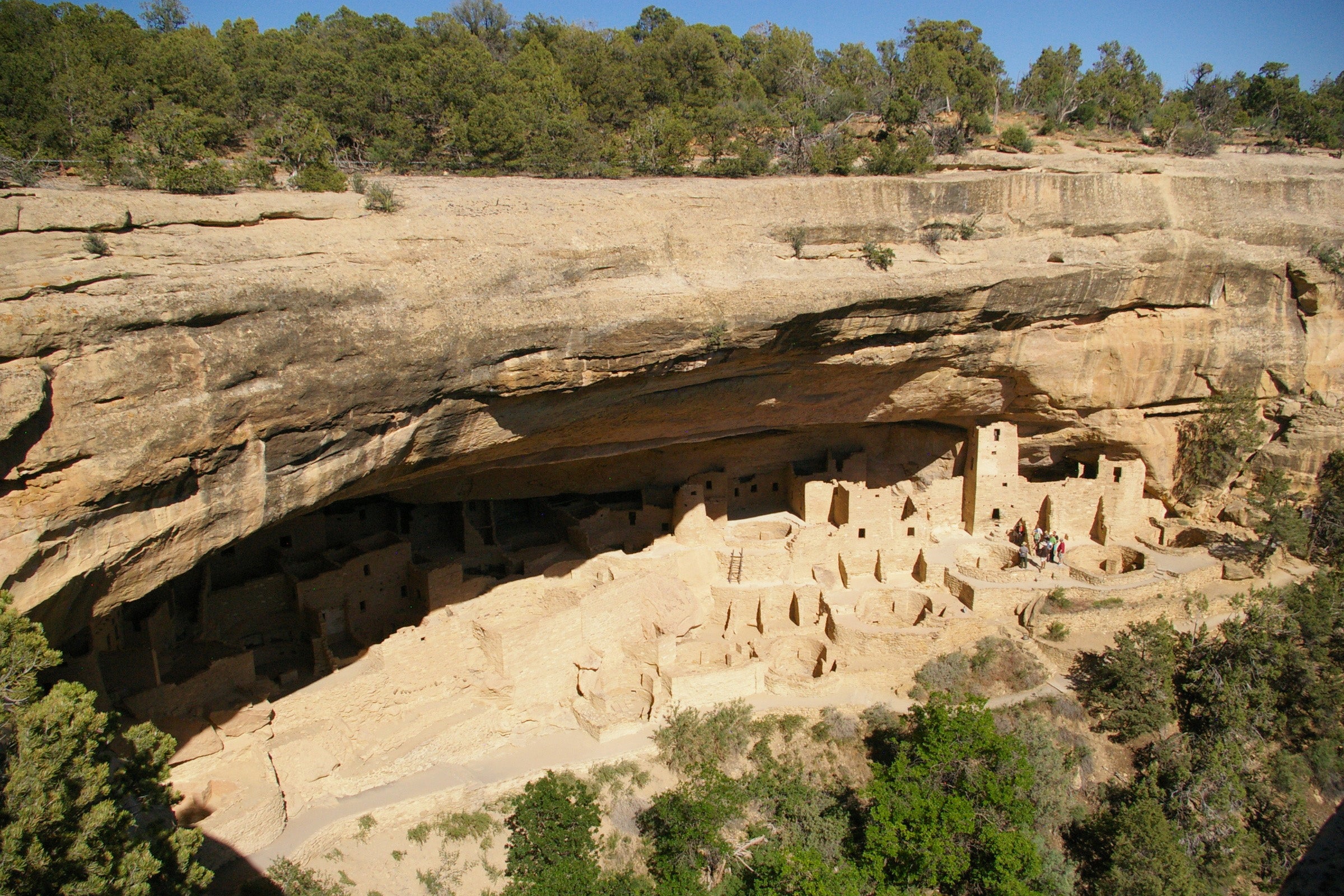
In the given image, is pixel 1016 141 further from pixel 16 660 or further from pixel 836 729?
pixel 16 660

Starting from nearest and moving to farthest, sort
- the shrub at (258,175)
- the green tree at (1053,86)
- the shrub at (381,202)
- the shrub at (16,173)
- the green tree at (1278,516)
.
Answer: the shrub at (16,173)
the shrub at (381,202)
the shrub at (258,175)
the green tree at (1278,516)
the green tree at (1053,86)

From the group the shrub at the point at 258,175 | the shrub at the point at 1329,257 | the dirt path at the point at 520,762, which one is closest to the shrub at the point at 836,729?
the dirt path at the point at 520,762

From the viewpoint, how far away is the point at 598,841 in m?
12.6

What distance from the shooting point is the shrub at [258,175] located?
12.3 metres

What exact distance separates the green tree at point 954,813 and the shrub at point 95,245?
39.7 ft

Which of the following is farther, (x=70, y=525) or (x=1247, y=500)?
(x=1247, y=500)

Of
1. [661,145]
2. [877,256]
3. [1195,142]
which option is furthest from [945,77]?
[877,256]

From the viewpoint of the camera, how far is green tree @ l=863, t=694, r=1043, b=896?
12.0 metres

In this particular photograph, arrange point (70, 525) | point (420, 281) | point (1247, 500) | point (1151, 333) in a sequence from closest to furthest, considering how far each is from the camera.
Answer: point (70, 525)
point (420, 281)
point (1151, 333)
point (1247, 500)

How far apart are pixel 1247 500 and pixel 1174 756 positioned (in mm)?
6599

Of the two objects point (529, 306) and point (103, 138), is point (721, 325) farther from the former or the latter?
point (103, 138)

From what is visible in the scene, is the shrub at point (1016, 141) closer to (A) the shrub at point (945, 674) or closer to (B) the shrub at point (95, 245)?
(A) the shrub at point (945, 674)

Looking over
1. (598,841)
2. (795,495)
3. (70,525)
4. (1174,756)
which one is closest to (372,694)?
(598,841)

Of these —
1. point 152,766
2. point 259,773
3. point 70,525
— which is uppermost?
point 70,525
